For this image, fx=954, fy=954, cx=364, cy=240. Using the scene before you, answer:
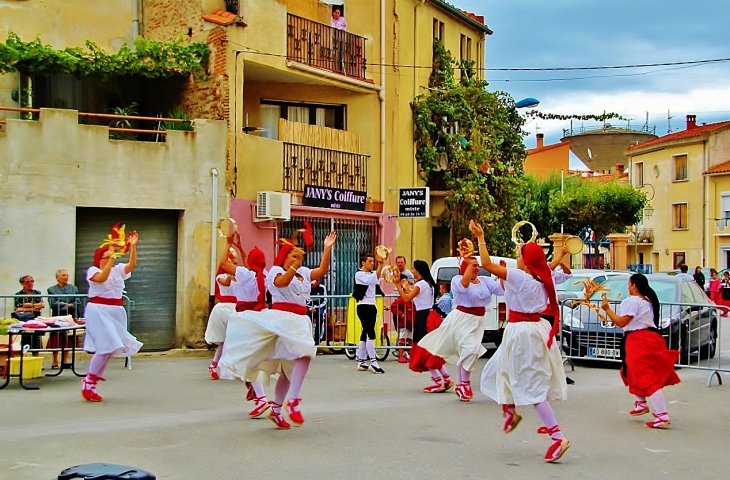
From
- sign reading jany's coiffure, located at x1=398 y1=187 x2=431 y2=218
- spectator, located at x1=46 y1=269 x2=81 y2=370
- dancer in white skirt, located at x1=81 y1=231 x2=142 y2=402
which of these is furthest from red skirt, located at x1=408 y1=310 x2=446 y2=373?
sign reading jany's coiffure, located at x1=398 y1=187 x2=431 y2=218

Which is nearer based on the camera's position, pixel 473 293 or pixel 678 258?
pixel 473 293

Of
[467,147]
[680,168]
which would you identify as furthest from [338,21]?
[680,168]

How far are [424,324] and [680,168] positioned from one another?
4615cm

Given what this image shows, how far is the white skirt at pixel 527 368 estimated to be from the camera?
8.72 metres

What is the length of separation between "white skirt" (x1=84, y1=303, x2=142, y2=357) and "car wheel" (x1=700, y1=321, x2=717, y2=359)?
9144 millimetres

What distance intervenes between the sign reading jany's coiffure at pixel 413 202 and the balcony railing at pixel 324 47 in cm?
310

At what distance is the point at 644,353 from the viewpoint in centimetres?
1065

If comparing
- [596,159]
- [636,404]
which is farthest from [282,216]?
[596,159]

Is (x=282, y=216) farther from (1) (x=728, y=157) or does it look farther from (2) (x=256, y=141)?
(1) (x=728, y=157)

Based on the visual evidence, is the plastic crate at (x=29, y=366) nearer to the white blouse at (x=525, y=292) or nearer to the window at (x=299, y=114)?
the white blouse at (x=525, y=292)

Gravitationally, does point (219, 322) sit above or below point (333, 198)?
below

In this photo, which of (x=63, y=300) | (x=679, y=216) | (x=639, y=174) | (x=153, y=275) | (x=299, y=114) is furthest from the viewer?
(x=639, y=174)

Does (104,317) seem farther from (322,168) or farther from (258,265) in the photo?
(322,168)

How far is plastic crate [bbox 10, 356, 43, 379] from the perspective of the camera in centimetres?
1345
